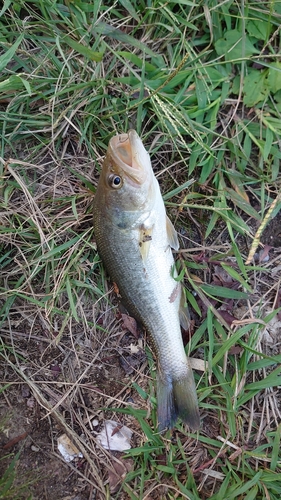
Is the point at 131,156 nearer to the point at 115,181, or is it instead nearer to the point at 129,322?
the point at 115,181

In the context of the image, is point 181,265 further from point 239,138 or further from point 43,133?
point 43,133

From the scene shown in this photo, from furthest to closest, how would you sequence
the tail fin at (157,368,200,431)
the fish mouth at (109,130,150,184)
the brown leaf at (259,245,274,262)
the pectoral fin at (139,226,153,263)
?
the brown leaf at (259,245,274,262), the tail fin at (157,368,200,431), the pectoral fin at (139,226,153,263), the fish mouth at (109,130,150,184)

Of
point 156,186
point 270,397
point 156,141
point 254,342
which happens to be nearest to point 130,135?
point 156,186

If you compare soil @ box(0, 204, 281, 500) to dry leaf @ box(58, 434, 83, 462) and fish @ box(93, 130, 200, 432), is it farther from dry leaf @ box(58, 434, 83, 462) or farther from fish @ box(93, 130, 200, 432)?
fish @ box(93, 130, 200, 432)

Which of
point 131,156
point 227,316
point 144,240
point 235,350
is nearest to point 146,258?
point 144,240

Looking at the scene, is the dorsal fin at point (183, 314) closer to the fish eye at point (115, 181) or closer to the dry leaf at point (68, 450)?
the fish eye at point (115, 181)

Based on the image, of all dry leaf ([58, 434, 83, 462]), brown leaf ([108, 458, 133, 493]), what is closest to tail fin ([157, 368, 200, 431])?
brown leaf ([108, 458, 133, 493])

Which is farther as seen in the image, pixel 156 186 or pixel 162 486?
pixel 162 486
